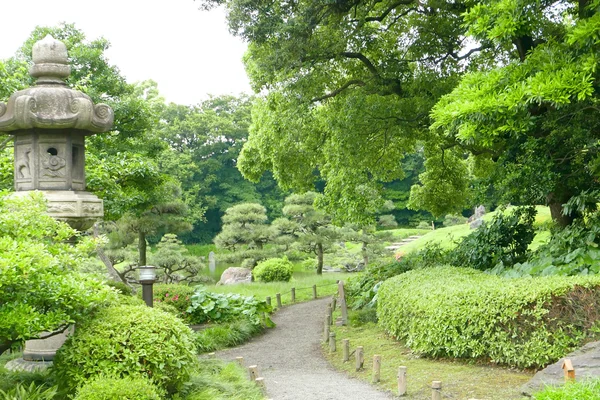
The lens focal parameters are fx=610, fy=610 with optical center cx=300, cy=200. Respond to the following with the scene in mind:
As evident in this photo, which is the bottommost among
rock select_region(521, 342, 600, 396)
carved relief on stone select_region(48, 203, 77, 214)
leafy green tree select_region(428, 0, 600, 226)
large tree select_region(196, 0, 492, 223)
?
rock select_region(521, 342, 600, 396)

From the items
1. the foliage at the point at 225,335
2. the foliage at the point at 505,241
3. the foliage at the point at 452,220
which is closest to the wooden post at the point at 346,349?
the foliage at the point at 225,335

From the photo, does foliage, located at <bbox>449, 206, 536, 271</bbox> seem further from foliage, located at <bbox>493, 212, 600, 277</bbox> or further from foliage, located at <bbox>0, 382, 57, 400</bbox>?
foliage, located at <bbox>0, 382, 57, 400</bbox>

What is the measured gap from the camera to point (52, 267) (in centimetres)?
596

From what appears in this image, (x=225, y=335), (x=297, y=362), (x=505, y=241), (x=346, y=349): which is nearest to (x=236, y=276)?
(x=225, y=335)

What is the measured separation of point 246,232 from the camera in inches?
1008

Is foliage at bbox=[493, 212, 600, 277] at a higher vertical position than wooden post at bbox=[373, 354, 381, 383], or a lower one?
higher

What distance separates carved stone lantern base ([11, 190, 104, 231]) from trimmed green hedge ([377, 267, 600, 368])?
5.07 metres

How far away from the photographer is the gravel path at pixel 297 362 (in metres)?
8.11

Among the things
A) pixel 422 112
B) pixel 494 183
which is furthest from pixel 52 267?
pixel 422 112

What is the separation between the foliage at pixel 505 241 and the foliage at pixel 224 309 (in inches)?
191

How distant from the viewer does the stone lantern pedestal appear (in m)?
8.26

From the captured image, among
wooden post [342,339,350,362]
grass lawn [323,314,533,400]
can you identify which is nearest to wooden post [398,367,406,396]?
grass lawn [323,314,533,400]

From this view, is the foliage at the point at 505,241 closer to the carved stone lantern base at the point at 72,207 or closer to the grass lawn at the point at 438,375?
the grass lawn at the point at 438,375

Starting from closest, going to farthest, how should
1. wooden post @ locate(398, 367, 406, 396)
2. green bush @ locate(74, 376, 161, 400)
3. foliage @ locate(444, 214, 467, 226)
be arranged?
green bush @ locate(74, 376, 161, 400)
wooden post @ locate(398, 367, 406, 396)
foliage @ locate(444, 214, 467, 226)
